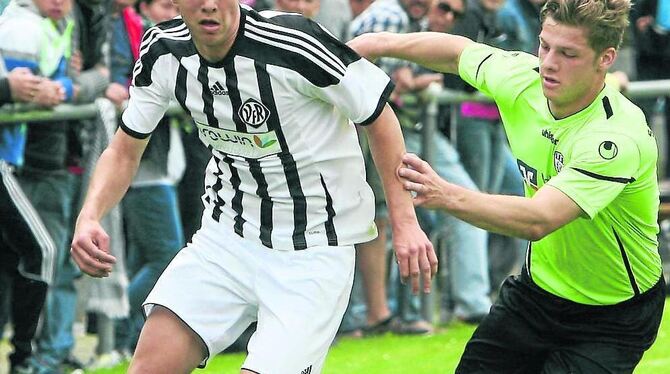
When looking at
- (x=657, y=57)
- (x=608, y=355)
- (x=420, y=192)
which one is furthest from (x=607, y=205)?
(x=657, y=57)

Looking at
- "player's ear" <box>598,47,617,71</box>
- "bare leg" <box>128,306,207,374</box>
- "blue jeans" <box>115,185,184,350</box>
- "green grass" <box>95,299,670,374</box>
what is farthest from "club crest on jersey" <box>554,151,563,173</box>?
"blue jeans" <box>115,185,184,350</box>

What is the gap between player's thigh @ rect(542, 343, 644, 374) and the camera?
18.5ft

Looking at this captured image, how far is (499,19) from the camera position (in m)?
10.3

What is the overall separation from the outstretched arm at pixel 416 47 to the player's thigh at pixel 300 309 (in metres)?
0.82

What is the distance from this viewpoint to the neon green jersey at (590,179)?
534 centimetres

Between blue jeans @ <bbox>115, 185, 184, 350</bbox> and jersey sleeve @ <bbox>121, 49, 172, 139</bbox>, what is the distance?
112 inches

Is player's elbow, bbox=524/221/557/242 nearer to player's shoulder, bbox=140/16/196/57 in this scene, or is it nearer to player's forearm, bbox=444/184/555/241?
player's forearm, bbox=444/184/555/241

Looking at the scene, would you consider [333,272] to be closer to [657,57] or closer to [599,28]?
[599,28]

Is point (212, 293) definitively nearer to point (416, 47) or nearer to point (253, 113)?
point (253, 113)

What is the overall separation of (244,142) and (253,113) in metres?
0.13

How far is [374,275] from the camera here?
962 centimetres

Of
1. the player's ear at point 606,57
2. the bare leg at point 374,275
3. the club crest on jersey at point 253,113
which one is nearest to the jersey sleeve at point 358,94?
the club crest on jersey at point 253,113

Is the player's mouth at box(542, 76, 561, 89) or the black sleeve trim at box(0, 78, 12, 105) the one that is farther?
the black sleeve trim at box(0, 78, 12, 105)

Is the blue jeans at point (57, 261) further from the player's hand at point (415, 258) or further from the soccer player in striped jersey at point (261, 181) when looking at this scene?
the player's hand at point (415, 258)
